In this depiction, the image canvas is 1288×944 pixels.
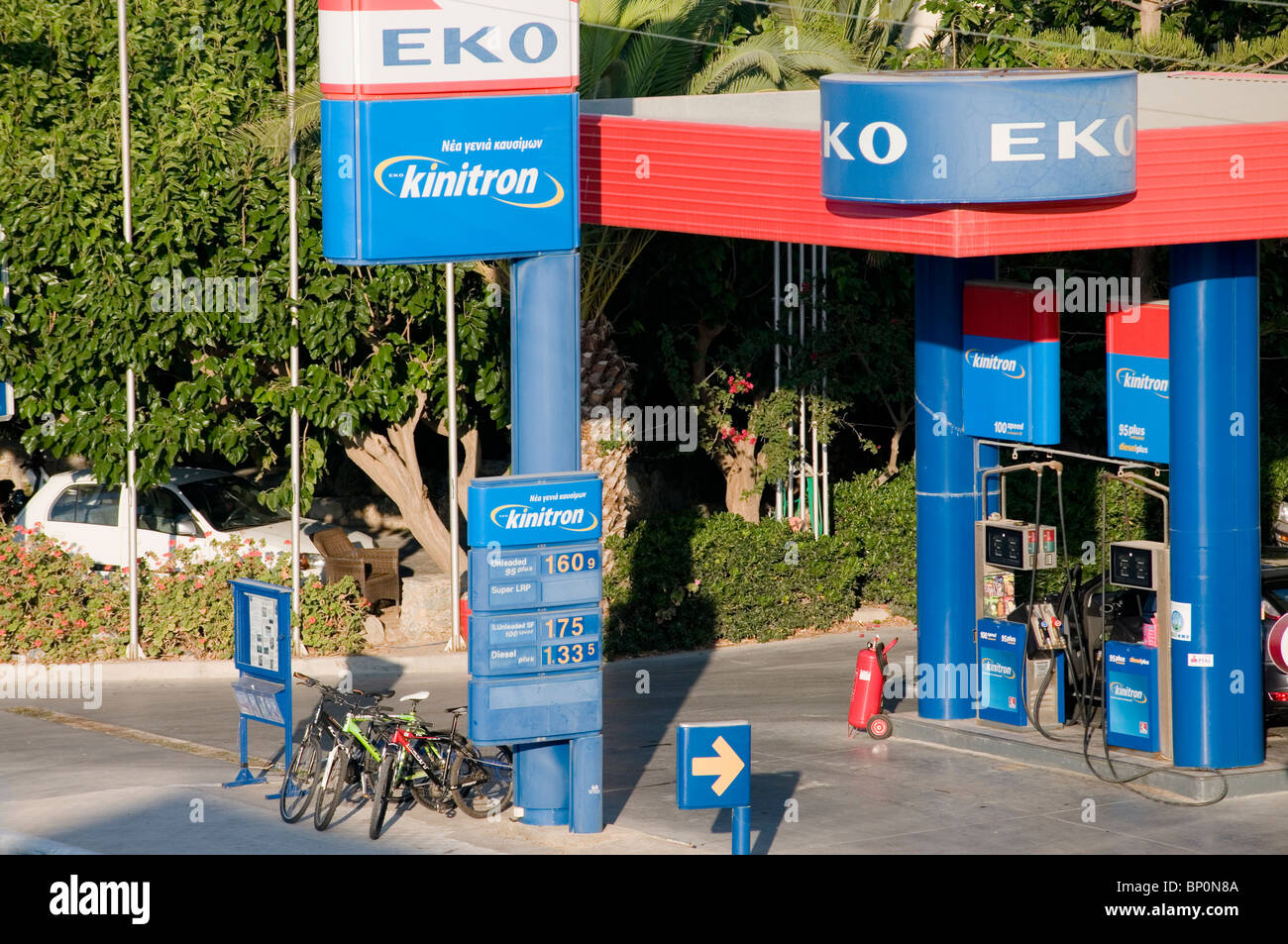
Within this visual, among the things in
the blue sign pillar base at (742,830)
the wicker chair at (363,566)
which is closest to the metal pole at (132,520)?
the wicker chair at (363,566)

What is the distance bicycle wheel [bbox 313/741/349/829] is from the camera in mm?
11711

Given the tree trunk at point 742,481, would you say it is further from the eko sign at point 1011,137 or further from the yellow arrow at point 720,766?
the yellow arrow at point 720,766

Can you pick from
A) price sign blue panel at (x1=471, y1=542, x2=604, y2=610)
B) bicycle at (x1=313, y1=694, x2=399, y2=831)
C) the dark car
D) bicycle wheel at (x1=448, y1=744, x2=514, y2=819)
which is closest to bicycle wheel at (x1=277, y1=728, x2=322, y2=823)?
bicycle at (x1=313, y1=694, x2=399, y2=831)

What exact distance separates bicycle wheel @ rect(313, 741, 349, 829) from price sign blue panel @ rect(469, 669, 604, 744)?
101 centimetres

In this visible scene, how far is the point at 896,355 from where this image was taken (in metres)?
20.8

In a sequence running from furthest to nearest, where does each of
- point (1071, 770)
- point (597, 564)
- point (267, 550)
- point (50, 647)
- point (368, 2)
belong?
point (267, 550) < point (50, 647) < point (1071, 770) < point (597, 564) < point (368, 2)

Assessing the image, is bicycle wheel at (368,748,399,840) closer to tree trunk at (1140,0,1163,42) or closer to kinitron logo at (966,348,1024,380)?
kinitron logo at (966,348,1024,380)

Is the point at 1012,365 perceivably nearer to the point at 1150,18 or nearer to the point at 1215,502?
the point at 1215,502

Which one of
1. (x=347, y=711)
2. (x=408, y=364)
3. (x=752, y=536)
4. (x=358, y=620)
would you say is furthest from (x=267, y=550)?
(x=347, y=711)

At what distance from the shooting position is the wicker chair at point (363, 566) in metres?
19.0

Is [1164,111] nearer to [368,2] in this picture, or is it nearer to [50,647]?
[368,2]

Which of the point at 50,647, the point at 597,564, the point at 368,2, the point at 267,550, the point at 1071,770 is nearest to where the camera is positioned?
the point at 368,2

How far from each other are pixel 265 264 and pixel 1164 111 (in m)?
9.24

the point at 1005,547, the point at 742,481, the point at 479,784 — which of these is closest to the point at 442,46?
the point at 479,784
